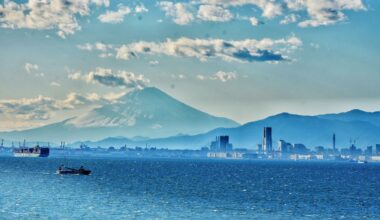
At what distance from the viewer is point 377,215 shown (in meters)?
97.8

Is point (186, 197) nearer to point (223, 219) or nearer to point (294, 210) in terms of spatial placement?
point (294, 210)

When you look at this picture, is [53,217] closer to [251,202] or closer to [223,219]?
[223,219]

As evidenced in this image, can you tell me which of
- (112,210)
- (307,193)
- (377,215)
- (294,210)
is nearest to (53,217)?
(112,210)

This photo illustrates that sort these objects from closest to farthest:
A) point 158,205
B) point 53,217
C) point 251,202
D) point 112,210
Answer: point 53,217 → point 112,210 → point 158,205 → point 251,202

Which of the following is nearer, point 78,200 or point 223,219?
point 223,219

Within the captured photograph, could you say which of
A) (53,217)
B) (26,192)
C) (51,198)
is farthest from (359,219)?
(26,192)

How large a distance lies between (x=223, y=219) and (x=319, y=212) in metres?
19.4

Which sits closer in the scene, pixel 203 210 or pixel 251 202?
pixel 203 210

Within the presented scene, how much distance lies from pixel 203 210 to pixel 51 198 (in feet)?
98.8

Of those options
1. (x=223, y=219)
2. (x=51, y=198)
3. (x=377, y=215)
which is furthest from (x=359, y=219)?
(x=51, y=198)

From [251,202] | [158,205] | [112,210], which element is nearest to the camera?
[112,210]

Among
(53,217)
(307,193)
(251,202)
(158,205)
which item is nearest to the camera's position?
(53,217)

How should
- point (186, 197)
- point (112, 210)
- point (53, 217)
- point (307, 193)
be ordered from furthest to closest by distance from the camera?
point (307, 193)
point (186, 197)
point (112, 210)
point (53, 217)

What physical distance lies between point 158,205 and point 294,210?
20823 millimetres
